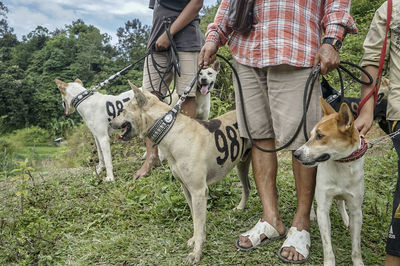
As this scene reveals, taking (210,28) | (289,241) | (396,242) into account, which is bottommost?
(289,241)

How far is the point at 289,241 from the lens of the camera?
2.81 m

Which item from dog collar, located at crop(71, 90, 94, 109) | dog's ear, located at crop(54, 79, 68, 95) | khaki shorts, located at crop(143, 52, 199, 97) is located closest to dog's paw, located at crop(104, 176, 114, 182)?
dog collar, located at crop(71, 90, 94, 109)

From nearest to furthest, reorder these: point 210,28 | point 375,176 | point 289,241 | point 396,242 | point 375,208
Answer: point 396,242 → point 289,241 → point 210,28 → point 375,208 → point 375,176

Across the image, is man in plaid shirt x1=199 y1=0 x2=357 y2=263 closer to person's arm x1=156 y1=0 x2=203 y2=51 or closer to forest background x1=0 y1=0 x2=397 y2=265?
forest background x1=0 y1=0 x2=397 y2=265

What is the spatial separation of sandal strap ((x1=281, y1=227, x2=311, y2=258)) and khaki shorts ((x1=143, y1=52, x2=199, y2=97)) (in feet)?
7.68

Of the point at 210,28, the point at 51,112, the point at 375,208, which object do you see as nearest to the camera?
the point at 210,28

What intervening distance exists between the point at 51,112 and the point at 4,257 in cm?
3134

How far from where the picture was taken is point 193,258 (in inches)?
113

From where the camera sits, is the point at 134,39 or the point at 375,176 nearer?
the point at 375,176

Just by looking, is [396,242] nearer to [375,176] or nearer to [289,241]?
[289,241]

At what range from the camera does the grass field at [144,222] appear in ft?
9.98

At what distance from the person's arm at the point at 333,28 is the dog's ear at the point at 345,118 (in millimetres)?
462

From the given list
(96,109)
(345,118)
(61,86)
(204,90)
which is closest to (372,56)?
(345,118)

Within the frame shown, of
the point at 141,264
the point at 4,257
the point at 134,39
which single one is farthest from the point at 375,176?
the point at 134,39
